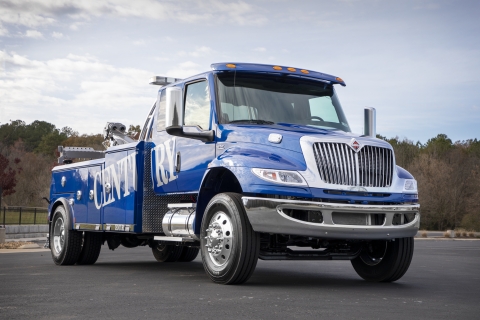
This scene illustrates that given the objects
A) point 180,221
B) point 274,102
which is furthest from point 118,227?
point 274,102

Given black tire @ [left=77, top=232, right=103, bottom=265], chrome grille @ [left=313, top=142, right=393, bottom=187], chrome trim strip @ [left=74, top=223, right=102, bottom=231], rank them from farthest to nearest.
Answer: black tire @ [left=77, top=232, right=103, bottom=265]
chrome trim strip @ [left=74, top=223, right=102, bottom=231]
chrome grille @ [left=313, top=142, right=393, bottom=187]

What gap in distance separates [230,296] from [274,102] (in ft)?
10.9

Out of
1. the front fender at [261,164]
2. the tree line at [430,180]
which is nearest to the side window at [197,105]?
the front fender at [261,164]

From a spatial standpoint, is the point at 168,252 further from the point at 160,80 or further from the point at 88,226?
the point at 160,80

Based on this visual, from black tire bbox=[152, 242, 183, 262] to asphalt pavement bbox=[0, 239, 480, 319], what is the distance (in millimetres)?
2595

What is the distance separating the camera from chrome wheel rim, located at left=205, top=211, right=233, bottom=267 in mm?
8641

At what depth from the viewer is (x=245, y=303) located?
7.02m

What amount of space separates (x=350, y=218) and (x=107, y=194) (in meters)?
4.86

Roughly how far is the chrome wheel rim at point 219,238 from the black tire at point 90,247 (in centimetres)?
491

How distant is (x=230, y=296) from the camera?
757cm

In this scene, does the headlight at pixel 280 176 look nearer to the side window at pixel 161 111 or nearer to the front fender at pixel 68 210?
the side window at pixel 161 111

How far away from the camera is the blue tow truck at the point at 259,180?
8398 millimetres

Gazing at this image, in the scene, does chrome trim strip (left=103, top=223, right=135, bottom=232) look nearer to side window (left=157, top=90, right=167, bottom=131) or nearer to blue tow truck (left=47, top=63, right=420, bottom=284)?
blue tow truck (left=47, top=63, right=420, bottom=284)

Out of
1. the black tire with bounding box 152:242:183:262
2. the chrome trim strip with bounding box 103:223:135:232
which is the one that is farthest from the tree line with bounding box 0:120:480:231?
the chrome trim strip with bounding box 103:223:135:232
